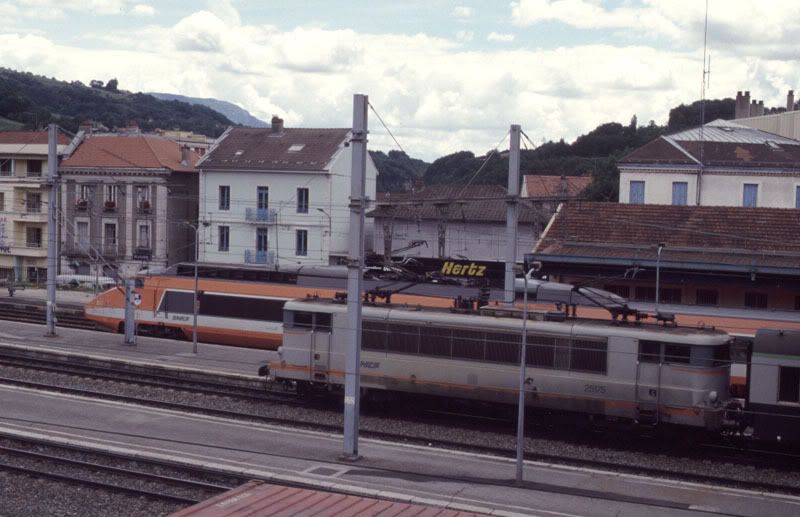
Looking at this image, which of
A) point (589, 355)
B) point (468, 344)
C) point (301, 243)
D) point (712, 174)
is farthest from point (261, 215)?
point (589, 355)

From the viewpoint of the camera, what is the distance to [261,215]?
52.2 m

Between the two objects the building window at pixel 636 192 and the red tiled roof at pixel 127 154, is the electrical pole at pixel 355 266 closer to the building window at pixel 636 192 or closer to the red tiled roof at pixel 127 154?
the building window at pixel 636 192

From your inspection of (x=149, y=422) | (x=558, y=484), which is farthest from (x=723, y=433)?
(x=149, y=422)

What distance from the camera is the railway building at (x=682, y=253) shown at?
3073cm

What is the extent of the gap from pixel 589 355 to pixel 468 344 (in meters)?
2.99

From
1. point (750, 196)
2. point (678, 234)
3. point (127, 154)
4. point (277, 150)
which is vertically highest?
point (277, 150)

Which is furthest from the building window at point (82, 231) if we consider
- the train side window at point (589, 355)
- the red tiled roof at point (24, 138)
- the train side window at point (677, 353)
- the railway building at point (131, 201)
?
the train side window at point (677, 353)

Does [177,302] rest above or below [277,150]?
below

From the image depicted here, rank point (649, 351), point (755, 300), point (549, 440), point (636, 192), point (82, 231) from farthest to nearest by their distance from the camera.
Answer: point (82, 231) → point (636, 192) → point (755, 300) → point (549, 440) → point (649, 351)

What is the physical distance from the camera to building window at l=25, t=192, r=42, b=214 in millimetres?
60906

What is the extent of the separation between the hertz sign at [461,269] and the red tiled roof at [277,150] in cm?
1972

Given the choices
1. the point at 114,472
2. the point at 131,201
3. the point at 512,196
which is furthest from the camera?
the point at 131,201

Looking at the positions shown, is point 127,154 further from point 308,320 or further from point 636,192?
point 308,320

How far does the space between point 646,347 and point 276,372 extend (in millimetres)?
9926
